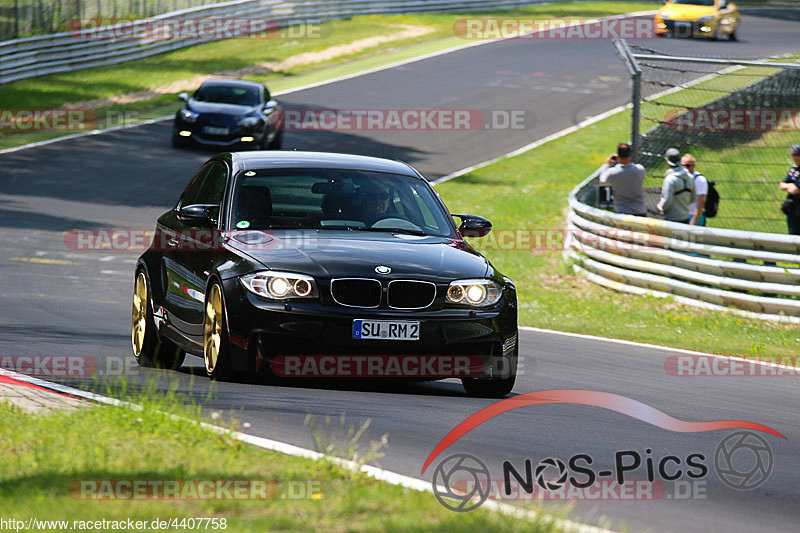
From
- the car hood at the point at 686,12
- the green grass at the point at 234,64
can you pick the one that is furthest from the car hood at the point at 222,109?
the car hood at the point at 686,12

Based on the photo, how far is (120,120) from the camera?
106ft

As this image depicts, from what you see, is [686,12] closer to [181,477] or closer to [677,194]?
[677,194]

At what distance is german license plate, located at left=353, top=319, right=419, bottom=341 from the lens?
308 inches

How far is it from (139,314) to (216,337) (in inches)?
80.7

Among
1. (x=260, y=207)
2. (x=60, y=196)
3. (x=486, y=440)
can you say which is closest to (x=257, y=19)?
(x=60, y=196)

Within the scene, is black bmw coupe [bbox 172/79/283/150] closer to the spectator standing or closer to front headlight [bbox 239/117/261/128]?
front headlight [bbox 239/117/261/128]

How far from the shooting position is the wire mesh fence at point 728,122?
18578 millimetres

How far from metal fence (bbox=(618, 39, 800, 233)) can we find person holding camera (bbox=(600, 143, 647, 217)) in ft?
3.28

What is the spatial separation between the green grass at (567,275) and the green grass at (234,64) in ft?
34.4

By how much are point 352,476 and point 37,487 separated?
51.5 inches

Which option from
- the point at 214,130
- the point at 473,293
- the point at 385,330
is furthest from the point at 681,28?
the point at 385,330

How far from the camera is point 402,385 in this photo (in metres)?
9.09

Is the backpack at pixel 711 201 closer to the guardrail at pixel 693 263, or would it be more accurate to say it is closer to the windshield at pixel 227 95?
the guardrail at pixel 693 263

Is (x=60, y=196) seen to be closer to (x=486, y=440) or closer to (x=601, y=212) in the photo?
(x=601, y=212)
